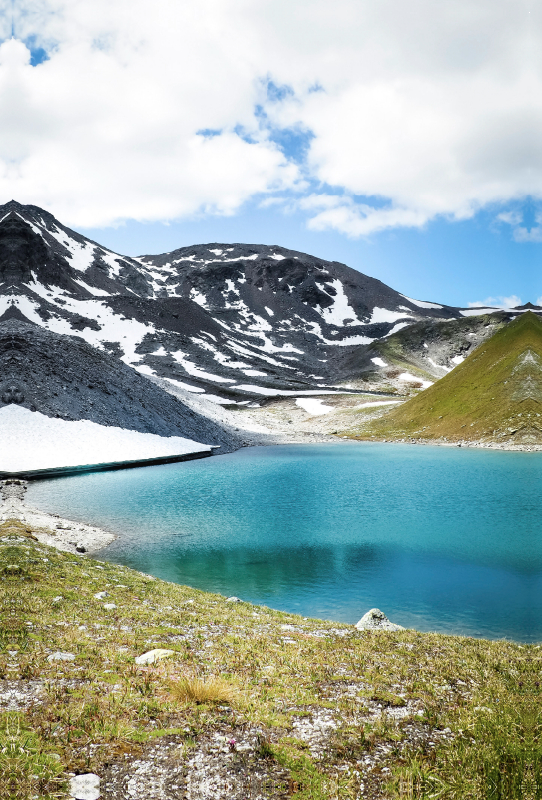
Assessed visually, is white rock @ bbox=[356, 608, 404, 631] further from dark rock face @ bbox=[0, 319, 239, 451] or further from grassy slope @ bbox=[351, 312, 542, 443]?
grassy slope @ bbox=[351, 312, 542, 443]

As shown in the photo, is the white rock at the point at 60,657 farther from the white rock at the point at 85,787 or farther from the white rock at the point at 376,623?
the white rock at the point at 376,623

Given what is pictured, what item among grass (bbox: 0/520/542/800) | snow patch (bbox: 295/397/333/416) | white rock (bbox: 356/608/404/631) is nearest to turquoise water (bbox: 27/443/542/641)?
white rock (bbox: 356/608/404/631)

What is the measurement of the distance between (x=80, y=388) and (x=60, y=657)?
64.4 meters

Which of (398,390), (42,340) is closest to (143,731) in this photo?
(42,340)

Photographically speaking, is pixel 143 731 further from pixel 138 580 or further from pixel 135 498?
pixel 135 498

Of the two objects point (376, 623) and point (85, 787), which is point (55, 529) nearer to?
point (376, 623)

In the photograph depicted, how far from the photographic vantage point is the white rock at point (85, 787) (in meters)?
5.22

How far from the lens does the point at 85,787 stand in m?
5.36

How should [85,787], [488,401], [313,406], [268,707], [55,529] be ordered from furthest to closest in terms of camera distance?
[313,406]
[488,401]
[55,529]
[268,707]
[85,787]

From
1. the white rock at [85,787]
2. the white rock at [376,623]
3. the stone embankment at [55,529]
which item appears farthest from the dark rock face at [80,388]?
the white rock at [85,787]

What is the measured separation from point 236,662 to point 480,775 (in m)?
5.56

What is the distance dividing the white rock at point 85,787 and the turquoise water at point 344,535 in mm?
14015

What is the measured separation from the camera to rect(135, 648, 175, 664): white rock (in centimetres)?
950

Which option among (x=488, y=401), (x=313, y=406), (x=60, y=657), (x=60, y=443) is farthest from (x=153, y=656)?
(x=313, y=406)
